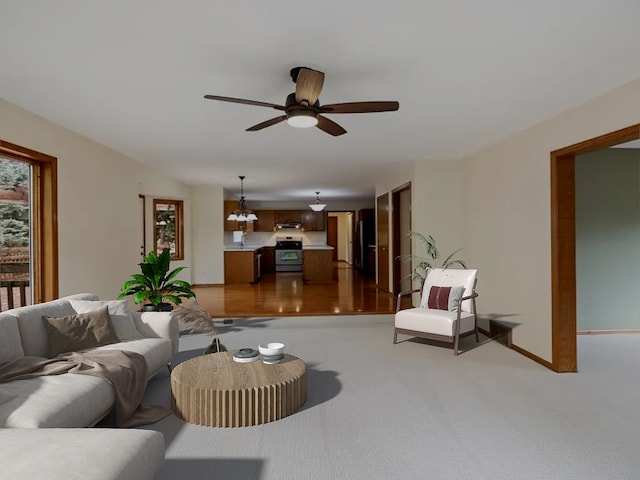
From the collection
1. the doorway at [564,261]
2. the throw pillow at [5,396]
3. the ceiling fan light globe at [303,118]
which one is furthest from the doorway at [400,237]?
the throw pillow at [5,396]

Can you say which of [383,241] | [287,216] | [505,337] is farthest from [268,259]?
[505,337]

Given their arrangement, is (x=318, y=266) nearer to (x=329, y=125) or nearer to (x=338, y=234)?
(x=329, y=125)

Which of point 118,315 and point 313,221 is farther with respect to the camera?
point 313,221

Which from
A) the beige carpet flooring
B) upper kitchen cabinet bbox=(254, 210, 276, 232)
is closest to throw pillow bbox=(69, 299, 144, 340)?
the beige carpet flooring

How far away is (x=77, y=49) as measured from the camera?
2.54 metres

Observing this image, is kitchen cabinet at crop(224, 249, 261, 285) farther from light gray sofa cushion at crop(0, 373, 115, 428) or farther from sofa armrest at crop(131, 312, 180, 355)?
light gray sofa cushion at crop(0, 373, 115, 428)

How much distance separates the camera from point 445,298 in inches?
186

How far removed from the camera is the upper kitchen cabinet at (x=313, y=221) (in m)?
12.7

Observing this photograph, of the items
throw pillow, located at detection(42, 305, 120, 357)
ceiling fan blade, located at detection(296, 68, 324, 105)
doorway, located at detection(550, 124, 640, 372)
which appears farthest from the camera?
doorway, located at detection(550, 124, 640, 372)

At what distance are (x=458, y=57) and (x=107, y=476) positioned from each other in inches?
113

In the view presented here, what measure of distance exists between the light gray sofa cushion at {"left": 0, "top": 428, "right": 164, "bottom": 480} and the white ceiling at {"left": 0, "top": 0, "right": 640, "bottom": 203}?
6.58 feet

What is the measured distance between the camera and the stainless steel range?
1287 centimetres

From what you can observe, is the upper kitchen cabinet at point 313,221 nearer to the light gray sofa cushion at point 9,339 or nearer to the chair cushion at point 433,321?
the chair cushion at point 433,321

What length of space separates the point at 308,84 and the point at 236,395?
2040mm
